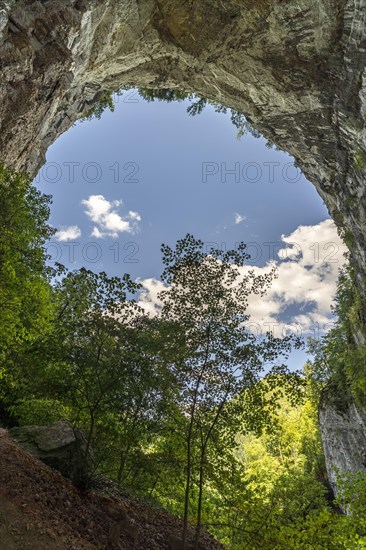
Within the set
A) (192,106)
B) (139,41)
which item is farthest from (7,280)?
(192,106)

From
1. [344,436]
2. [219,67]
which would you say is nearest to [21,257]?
[219,67]

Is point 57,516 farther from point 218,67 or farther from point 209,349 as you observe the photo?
point 218,67

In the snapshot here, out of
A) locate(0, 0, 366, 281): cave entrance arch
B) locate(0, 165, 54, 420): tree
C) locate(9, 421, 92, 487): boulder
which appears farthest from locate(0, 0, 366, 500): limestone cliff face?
locate(9, 421, 92, 487): boulder

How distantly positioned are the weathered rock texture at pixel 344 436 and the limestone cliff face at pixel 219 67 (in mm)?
674

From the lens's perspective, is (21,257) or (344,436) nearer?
(21,257)

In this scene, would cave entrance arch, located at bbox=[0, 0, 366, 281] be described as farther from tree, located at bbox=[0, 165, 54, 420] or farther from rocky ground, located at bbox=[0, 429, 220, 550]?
rocky ground, located at bbox=[0, 429, 220, 550]

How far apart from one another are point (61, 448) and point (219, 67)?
69.3 feet

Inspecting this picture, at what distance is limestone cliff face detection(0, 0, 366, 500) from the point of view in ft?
45.7

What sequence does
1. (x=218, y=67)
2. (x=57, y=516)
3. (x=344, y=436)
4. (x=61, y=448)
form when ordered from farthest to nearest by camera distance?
1. (x=218, y=67)
2. (x=344, y=436)
3. (x=61, y=448)
4. (x=57, y=516)

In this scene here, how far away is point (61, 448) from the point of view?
12391mm

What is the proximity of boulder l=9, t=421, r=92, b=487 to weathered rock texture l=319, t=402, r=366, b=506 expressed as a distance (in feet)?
42.9

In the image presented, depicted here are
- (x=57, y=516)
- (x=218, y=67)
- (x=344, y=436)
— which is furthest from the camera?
(x=218, y=67)

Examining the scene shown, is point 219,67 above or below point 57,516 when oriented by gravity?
above

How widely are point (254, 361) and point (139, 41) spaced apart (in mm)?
18000
